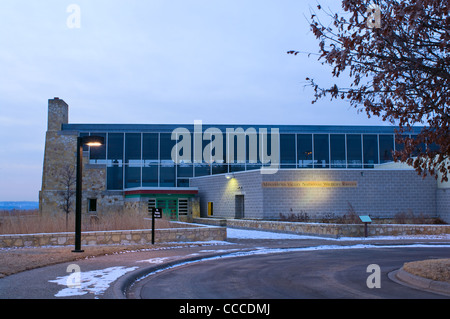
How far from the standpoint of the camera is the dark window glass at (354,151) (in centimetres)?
4550

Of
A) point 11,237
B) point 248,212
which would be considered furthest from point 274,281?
point 248,212

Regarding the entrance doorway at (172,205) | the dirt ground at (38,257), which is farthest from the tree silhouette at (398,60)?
the entrance doorway at (172,205)

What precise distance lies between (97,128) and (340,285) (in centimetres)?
3887

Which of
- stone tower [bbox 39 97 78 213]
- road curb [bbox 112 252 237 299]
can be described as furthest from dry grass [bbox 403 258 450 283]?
stone tower [bbox 39 97 78 213]

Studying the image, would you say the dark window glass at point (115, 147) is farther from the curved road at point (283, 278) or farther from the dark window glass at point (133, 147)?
the curved road at point (283, 278)

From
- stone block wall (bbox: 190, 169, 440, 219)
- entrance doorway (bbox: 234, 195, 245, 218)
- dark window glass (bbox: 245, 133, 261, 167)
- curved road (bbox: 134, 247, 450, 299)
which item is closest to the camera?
curved road (bbox: 134, 247, 450, 299)

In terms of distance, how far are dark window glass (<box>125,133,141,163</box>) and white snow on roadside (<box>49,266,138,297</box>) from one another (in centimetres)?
3393

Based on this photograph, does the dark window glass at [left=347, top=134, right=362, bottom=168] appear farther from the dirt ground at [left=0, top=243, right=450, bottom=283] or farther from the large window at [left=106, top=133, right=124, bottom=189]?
the dirt ground at [left=0, top=243, right=450, bottom=283]

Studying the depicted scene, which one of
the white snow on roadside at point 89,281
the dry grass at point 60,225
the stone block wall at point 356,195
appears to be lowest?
the white snow on roadside at point 89,281

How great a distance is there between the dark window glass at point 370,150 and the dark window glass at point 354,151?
1.64ft

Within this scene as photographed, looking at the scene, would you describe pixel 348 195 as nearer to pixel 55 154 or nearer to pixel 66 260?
pixel 66 260

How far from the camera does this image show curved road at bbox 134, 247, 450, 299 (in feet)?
31.5

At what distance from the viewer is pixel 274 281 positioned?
11266 mm
